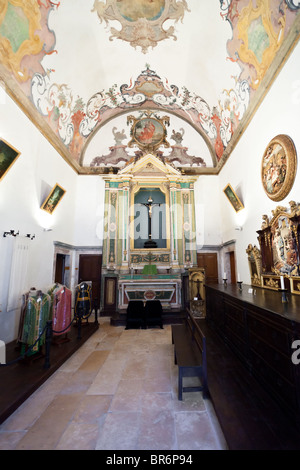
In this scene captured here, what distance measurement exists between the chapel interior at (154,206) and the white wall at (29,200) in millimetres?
48

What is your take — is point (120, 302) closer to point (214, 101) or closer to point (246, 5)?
point (214, 101)

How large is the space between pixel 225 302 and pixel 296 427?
2.36 meters

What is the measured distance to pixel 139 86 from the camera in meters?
8.17


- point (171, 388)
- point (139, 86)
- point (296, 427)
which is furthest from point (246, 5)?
point (171, 388)

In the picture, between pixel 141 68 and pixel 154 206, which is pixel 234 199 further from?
pixel 141 68

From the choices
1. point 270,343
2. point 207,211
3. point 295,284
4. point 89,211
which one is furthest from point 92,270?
point 270,343

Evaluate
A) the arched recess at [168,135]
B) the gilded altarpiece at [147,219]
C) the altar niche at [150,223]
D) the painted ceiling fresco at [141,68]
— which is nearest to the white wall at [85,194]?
the painted ceiling fresco at [141,68]

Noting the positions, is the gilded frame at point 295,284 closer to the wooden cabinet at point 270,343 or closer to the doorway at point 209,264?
the wooden cabinet at point 270,343

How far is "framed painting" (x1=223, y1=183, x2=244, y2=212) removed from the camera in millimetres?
6888

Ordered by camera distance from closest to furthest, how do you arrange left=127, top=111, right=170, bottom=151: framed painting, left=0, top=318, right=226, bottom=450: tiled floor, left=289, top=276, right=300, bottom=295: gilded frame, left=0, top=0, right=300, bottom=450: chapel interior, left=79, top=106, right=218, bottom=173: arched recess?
left=0, top=318, right=226, bottom=450: tiled floor < left=0, top=0, right=300, bottom=450: chapel interior < left=289, top=276, right=300, bottom=295: gilded frame < left=79, top=106, right=218, bottom=173: arched recess < left=127, top=111, right=170, bottom=151: framed painting

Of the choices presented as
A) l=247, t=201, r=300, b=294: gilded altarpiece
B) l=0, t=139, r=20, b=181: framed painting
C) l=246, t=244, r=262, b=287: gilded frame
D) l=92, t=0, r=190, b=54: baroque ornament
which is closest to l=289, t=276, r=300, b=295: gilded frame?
l=247, t=201, r=300, b=294: gilded altarpiece

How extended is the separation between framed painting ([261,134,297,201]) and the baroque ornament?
14.5 ft

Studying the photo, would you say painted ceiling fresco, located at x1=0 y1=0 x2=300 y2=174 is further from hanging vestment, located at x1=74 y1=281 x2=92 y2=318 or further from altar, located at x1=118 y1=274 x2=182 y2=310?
altar, located at x1=118 y1=274 x2=182 y2=310

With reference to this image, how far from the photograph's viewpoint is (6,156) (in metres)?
4.69
